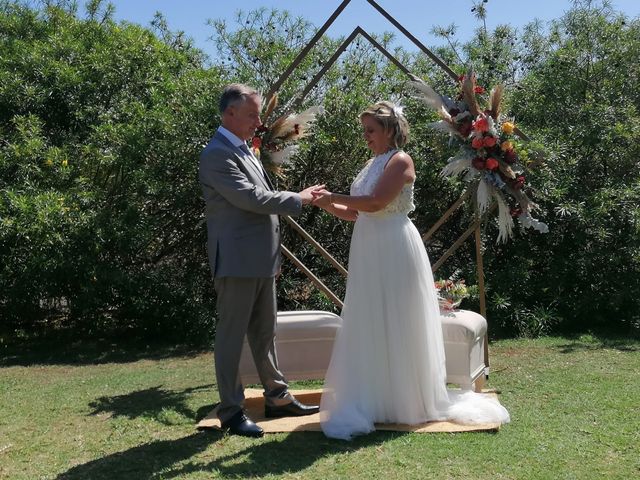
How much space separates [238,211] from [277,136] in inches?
59.3

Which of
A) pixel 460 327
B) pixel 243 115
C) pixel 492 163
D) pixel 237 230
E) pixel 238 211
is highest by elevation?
pixel 243 115

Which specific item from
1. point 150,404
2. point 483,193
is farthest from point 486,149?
point 150,404

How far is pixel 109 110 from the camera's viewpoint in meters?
8.88

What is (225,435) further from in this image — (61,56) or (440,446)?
(61,56)

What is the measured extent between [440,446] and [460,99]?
2.85m

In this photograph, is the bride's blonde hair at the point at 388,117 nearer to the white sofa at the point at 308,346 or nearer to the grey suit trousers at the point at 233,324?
the grey suit trousers at the point at 233,324

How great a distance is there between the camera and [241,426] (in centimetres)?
470

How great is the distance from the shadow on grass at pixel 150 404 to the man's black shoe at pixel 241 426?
1.77ft

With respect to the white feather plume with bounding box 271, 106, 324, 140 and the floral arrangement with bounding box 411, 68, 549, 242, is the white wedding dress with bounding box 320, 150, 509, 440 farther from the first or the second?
the white feather plume with bounding box 271, 106, 324, 140

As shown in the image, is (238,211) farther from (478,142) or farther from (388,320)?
(478,142)

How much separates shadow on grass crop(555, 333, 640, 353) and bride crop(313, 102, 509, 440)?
310 centimetres

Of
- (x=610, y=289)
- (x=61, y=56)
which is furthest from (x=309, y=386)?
(x=61, y=56)

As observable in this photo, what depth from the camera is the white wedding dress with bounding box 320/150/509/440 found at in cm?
482

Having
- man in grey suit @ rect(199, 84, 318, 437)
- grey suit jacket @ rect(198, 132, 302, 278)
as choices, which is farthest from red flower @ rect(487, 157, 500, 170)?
grey suit jacket @ rect(198, 132, 302, 278)
